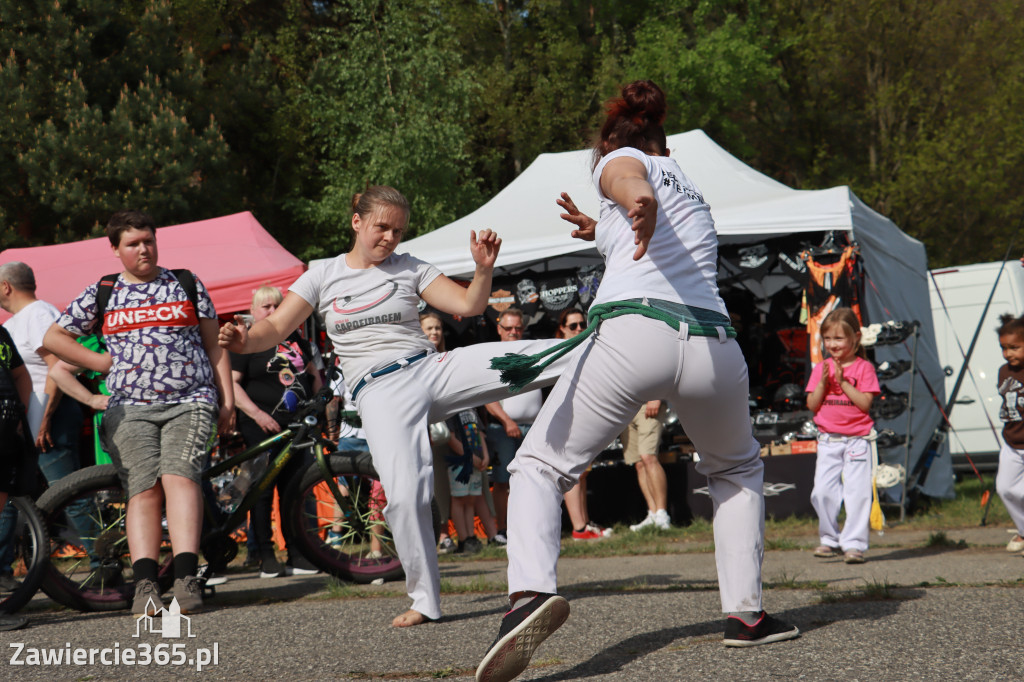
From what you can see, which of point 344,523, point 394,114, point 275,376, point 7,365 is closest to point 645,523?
point 275,376

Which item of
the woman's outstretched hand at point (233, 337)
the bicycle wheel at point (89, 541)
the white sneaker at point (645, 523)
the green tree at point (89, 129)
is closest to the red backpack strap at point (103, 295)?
the bicycle wheel at point (89, 541)

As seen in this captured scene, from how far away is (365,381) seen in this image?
173 inches

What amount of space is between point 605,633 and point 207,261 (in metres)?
7.63

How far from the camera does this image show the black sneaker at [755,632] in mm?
3402

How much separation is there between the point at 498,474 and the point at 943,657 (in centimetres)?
590

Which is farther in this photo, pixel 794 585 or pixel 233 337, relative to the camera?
pixel 794 585

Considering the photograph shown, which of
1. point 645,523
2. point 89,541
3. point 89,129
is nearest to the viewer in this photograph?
point 89,541

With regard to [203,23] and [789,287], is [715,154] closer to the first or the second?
[789,287]

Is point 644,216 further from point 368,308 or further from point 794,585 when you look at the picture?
point 794,585

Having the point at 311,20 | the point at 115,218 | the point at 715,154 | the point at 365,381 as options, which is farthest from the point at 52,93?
the point at 365,381

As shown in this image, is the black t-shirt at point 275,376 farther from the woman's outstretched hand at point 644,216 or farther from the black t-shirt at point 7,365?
the woman's outstretched hand at point 644,216

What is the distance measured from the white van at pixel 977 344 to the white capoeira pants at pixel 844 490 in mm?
5897

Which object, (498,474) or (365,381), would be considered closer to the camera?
(365,381)

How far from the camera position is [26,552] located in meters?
5.12
